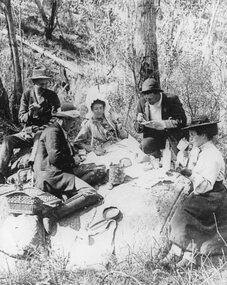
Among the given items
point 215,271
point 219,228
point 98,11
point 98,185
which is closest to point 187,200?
point 219,228

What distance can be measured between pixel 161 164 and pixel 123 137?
0.54 metres

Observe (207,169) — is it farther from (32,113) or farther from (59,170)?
(32,113)

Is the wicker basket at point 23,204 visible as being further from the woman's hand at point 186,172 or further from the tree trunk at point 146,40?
the tree trunk at point 146,40

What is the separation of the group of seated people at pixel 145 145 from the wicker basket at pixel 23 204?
0.55 feet

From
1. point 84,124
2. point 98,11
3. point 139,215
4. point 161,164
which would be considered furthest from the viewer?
point 98,11

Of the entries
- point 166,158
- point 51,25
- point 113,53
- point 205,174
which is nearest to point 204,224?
point 205,174

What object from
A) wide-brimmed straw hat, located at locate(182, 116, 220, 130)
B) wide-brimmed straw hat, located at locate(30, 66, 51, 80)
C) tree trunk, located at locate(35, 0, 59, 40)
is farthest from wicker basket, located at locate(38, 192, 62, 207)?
tree trunk, located at locate(35, 0, 59, 40)

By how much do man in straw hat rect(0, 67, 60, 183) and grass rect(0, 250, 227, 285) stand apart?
107 centimetres

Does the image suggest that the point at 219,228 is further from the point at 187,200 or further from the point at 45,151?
the point at 45,151

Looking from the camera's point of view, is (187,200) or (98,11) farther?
(98,11)

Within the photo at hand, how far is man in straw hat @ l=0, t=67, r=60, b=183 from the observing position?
15.5ft

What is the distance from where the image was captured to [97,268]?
405 cm

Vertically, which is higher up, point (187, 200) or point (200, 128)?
point (200, 128)

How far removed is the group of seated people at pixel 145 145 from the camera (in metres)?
4.00
